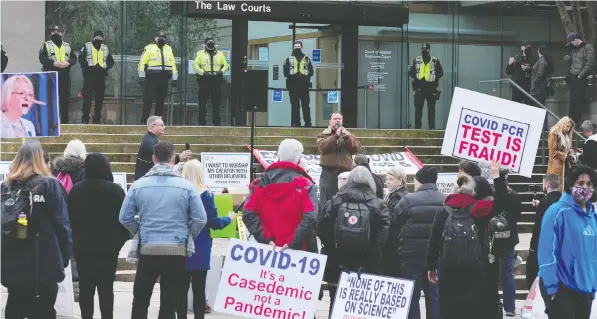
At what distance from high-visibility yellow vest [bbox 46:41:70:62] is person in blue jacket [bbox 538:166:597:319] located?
14.9 metres

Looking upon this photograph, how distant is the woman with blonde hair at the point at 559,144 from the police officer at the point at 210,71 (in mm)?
8027

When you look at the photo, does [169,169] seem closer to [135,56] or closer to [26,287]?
[26,287]

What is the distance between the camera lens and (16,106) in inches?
541

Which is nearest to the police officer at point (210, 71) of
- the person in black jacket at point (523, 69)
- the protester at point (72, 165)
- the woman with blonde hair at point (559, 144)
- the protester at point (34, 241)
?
the person in black jacket at point (523, 69)

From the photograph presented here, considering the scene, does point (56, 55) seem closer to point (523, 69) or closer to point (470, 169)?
point (523, 69)

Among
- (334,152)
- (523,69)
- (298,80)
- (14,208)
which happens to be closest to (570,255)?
(14,208)

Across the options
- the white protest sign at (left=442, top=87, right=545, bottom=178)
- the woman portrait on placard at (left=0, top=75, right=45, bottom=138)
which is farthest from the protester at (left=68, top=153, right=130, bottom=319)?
the white protest sign at (left=442, top=87, right=545, bottom=178)

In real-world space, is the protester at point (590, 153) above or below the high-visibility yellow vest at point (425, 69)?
below

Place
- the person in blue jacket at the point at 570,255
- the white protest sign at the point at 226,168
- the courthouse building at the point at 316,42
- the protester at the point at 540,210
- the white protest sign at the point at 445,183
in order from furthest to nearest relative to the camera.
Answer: the courthouse building at the point at 316,42, the white protest sign at the point at 226,168, the white protest sign at the point at 445,183, the protester at the point at 540,210, the person in blue jacket at the point at 570,255

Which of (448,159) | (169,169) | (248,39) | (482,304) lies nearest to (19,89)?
(169,169)

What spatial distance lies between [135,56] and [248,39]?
8.35 ft

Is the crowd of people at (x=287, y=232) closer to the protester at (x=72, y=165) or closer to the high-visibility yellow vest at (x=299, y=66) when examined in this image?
the protester at (x=72, y=165)

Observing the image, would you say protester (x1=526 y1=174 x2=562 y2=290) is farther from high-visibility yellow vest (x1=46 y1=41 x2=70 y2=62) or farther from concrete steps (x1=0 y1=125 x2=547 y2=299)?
high-visibility yellow vest (x1=46 y1=41 x2=70 y2=62)

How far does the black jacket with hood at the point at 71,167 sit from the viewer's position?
12.3 metres
